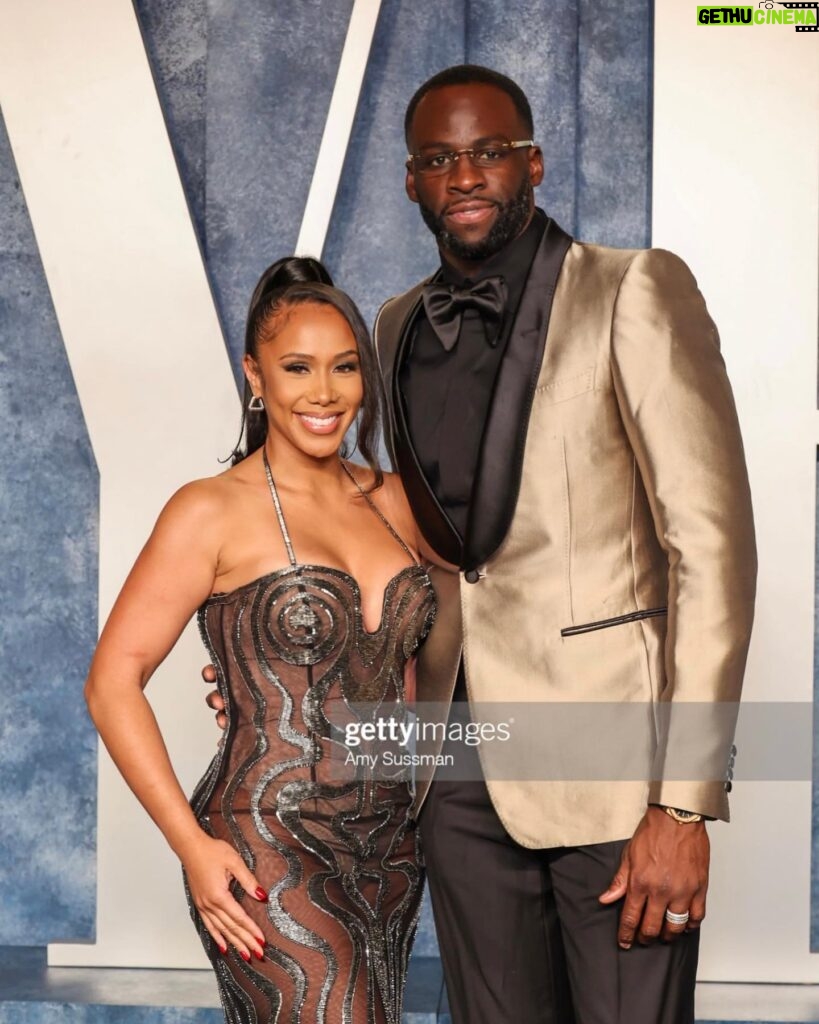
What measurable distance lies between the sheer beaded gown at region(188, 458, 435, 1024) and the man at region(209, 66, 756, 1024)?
0.54 feet

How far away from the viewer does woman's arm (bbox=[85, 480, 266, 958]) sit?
2348mm

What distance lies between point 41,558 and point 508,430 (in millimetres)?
2180

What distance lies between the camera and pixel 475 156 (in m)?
2.52

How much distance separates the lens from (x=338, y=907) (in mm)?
2375

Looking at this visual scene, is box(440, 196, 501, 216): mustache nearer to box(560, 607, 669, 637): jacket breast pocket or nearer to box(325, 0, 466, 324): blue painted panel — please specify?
box(560, 607, 669, 637): jacket breast pocket

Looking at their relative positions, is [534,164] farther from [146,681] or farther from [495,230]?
[146,681]

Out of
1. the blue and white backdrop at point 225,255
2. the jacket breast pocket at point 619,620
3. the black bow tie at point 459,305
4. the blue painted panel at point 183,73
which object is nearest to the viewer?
the jacket breast pocket at point 619,620

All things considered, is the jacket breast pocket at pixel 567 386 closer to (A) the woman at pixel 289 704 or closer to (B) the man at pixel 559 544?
(B) the man at pixel 559 544

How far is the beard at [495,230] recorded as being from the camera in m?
2.54

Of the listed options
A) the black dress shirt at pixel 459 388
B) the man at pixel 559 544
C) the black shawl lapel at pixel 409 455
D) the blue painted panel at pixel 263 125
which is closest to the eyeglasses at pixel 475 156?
the man at pixel 559 544

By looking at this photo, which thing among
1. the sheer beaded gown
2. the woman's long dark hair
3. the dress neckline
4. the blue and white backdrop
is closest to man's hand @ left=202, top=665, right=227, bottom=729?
the sheer beaded gown

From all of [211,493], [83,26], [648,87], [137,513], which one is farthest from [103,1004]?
[648,87]

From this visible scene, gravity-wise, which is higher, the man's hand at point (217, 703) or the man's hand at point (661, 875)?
the man's hand at point (217, 703)

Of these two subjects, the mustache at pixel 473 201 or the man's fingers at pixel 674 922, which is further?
the mustache at pixel 473 201
